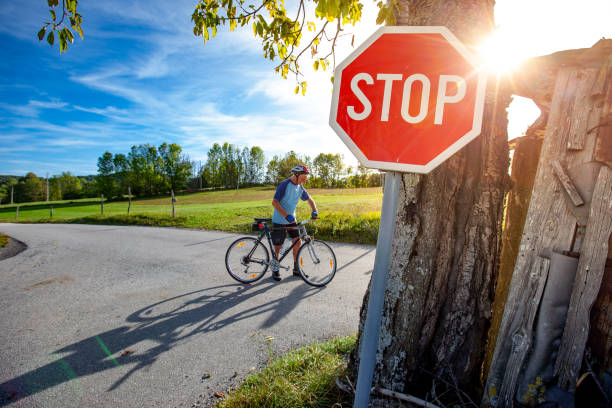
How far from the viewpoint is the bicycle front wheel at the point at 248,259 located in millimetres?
5293

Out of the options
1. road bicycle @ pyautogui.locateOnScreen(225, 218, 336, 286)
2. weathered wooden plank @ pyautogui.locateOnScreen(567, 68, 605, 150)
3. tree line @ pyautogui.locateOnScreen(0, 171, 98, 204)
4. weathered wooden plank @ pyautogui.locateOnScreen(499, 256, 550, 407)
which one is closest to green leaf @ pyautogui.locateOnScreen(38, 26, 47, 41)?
road bicycle @ pyautogui.locateOnScreen(225, 218, 336, 286)

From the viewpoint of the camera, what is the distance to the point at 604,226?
4.75 ft

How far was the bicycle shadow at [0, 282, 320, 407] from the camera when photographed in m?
2.66

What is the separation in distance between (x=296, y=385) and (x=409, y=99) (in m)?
2.25

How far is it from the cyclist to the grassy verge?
8.43 feet

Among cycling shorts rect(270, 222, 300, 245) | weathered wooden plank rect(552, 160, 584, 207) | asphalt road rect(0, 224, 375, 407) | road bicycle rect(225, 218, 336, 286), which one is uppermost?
weathered wooden plank rect(552, 160, 584, 207)

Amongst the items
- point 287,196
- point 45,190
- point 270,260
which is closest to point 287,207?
point 287,196

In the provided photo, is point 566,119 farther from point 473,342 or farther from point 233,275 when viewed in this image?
point 233,275

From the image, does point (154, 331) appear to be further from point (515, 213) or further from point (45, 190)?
point (45, 190)

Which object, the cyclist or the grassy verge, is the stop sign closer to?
the grassy verge

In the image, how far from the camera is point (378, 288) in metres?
1.08

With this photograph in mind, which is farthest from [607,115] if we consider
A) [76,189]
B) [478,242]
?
[76,189]

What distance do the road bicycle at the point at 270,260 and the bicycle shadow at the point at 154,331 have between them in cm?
34

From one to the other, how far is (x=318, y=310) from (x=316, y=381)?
181 centimetres
